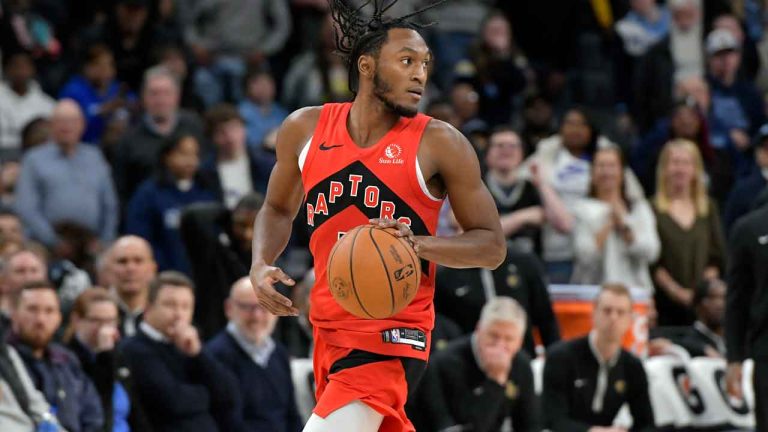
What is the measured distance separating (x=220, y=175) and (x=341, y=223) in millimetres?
6625

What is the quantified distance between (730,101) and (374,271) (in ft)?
35.7

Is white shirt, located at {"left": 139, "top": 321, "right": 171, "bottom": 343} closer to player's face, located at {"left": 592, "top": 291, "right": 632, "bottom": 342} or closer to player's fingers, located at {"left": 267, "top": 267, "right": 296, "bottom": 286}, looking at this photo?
player's face, located at {"left": 592, "top": 291, "right": 632, "bottom": 342}

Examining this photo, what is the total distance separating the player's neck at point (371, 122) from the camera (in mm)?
6070

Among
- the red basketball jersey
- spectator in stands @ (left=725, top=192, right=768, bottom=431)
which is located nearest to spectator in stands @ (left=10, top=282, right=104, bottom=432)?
the red basketball jersey

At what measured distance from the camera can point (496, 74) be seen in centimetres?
1536

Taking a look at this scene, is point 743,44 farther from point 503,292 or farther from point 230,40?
point 503,292

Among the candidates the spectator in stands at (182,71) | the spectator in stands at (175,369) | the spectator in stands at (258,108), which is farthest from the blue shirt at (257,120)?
the spectator in stands at (175,369)

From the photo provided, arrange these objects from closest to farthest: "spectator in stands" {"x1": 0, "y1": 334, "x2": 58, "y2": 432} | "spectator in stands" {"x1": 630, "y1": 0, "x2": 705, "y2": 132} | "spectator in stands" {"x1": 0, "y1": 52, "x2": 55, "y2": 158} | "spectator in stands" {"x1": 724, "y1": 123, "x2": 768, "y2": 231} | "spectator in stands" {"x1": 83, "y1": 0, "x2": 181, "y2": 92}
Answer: "spectator in stands" {"x1": 0, "y1": 334, "x2": 58, "y2": 432}
"spectator in stands" {"x1": 724, "y1": 123, "x2": 768, "y2": 231}
"spectator in stands" {"x1": 0, "y1": 52, "x2": 55, "y2": 158}
"spectator in stands" {"x1": 83, "y1": 0, "x2": 181, "y2": 92}
"spectator in stands" {"x1": 630, "y1": 0, "x2": 705, "y2": 132}

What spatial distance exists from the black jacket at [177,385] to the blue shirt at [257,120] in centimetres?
463

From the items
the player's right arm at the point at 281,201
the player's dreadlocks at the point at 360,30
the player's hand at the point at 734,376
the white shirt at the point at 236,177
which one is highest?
the player's dreadlocks at the point at 360,30

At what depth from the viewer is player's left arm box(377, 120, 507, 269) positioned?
5.94 metres

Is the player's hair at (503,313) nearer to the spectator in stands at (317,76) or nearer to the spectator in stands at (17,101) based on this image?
the spectator in stands at (317,76)

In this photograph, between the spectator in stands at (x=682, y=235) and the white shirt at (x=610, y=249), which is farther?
the spectator in stands at (x=682, y=235)

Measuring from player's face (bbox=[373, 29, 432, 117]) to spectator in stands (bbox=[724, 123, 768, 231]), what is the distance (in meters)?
7.72
